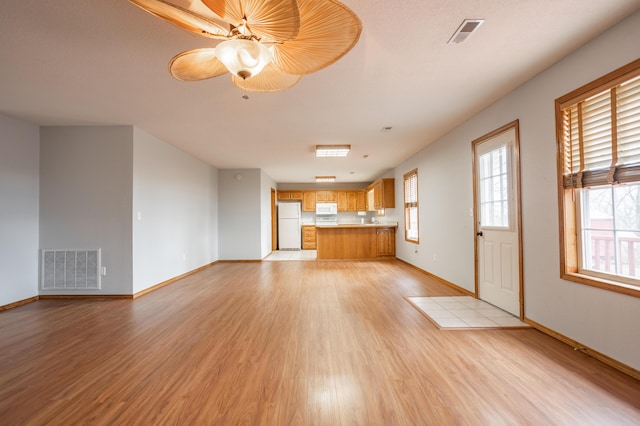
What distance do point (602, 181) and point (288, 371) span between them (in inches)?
107

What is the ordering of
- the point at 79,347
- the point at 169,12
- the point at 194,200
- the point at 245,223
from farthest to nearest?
1. the point at 245,223
2. the point at 194,200
3. the point at 79,347
4. the point at 169,12

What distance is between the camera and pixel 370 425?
4.78 feet

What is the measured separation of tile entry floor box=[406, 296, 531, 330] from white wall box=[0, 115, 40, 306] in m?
5.20

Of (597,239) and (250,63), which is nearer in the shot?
(250,63)

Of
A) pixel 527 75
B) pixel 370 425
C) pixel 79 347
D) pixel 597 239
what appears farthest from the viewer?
pixel 527 75

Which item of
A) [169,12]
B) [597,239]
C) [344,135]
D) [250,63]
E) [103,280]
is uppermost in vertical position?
[344,135]

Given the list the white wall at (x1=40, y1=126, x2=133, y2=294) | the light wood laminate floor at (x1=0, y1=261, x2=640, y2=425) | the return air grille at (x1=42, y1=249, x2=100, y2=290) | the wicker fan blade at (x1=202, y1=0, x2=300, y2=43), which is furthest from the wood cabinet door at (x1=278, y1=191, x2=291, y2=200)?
the wicker fan blade at (x1=202, y1=0, x2=300, y2=43)

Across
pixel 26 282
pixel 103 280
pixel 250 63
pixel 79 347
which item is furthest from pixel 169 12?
pixel 26 282

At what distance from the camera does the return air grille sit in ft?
12.9

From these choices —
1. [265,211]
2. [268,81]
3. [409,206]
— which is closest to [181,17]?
[268,81]

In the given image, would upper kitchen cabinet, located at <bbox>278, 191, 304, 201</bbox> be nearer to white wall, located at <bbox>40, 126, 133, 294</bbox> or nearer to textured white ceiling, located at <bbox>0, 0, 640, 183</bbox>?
textured white ceiling, located at <bbox>0, 0, 640, 183</bbox>

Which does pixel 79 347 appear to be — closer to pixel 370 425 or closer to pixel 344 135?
Answer: pixel 370 425

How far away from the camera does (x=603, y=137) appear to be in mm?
2078

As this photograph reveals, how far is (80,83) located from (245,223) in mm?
4746
